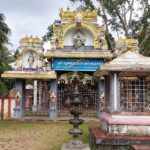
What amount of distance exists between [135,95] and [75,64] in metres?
9.19

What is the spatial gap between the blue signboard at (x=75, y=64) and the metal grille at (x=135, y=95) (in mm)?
8619

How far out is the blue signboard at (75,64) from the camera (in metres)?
20.0

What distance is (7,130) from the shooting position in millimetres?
14664

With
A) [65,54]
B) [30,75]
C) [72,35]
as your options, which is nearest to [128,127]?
[30,75]

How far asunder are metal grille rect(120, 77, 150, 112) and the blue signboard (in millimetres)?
8619

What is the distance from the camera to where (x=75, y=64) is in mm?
20109

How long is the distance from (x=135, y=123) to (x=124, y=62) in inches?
73.0

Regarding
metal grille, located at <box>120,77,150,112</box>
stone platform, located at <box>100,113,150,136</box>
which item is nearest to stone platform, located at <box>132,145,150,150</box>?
stone platform, located at <box>100,113,150,136</box>

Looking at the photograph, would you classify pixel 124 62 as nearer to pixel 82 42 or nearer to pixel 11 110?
pixel 82 42

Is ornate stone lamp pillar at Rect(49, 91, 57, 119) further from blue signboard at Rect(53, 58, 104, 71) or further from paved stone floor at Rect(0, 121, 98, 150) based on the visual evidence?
paved stone floor at Rect(0, 121, 98, 150)

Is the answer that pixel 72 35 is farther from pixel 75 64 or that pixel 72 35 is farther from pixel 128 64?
pixel 128 64

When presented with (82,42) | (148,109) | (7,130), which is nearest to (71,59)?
(82,42)

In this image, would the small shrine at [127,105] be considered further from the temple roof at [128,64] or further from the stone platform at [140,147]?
the stone platform at [140,147]

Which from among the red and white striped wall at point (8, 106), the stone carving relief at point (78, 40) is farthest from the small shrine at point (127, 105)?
the red and white striped wall at point (8, 106)
